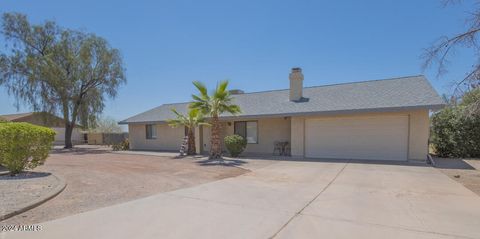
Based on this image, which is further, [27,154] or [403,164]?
[403,164]

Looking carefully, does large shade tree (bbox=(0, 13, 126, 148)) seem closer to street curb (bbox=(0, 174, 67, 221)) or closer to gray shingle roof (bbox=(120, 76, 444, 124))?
gray shingle roof (bbox=(120, 76, 444, 124))

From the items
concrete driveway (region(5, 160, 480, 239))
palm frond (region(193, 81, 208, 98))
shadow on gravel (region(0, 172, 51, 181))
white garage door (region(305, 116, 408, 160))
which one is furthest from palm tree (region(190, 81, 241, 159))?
shadow on gravel (region(0, 172, 51, 181))

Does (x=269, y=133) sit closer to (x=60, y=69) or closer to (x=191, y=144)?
(x=191, y=144)

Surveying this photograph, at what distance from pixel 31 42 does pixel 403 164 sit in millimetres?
28750

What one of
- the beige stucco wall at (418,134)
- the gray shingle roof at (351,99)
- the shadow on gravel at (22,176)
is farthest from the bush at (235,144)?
the shadow on gravel at (22,176)

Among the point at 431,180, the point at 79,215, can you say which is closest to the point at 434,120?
the point at 431,180

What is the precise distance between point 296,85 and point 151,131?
11984mm

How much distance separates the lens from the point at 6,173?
909cm

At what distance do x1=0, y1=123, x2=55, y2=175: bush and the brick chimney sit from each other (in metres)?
12.9

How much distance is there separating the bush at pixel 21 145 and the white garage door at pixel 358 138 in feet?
38.9

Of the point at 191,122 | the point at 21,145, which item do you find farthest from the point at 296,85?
the point at 21,145

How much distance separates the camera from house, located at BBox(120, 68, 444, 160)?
12883 millimetres

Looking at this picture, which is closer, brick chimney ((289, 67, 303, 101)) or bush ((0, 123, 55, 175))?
bush ((0, 123, 55, 175))

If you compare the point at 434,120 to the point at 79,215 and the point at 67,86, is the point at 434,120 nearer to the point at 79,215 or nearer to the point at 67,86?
the point at 79,215
